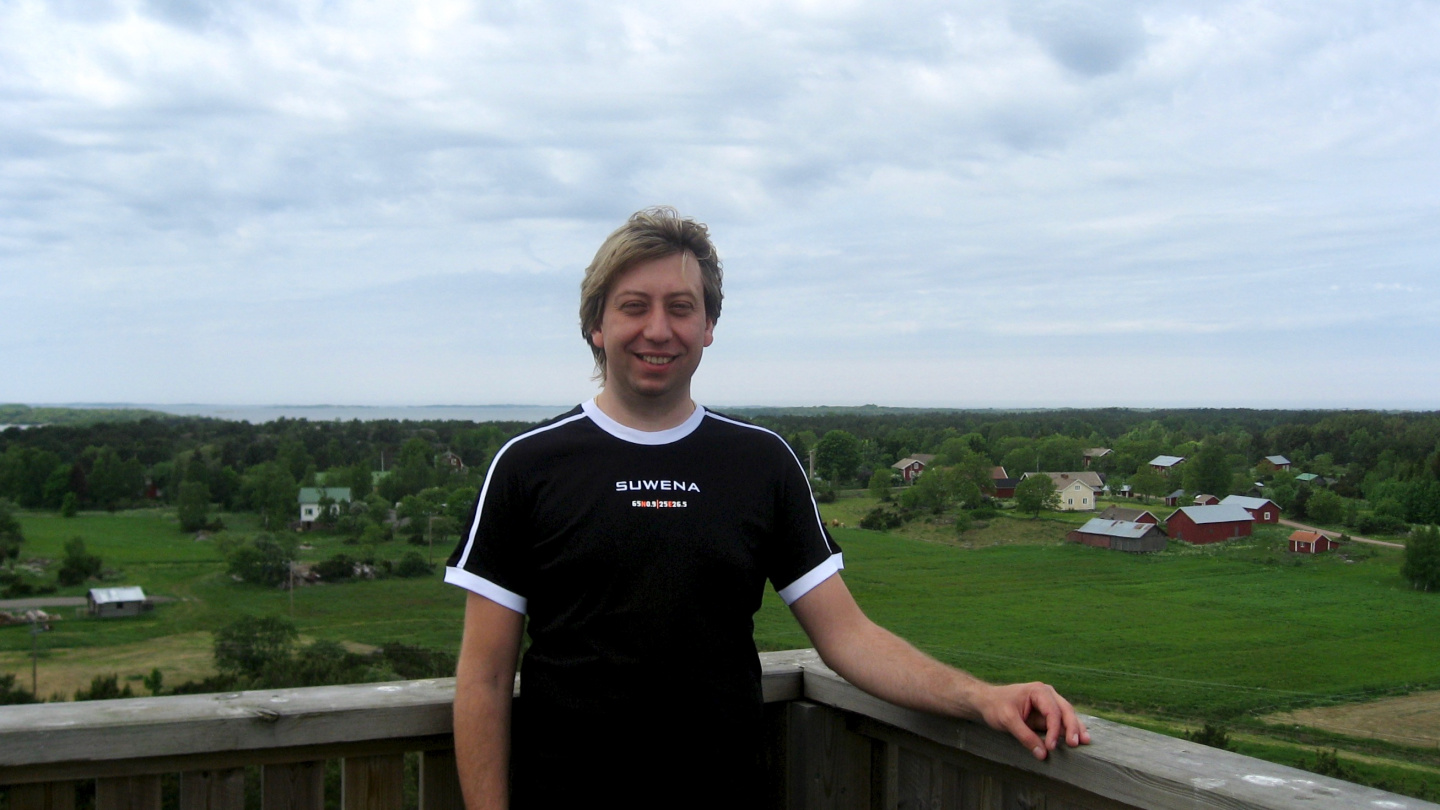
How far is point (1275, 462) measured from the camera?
36.9ft

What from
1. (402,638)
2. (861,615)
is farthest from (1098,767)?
(402,638)

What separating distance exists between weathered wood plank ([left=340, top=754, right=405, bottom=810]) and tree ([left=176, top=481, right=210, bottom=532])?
33.2 meters

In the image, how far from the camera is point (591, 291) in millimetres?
1822

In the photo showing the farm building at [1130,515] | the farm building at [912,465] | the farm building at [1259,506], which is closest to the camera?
the farm building at [1259,506]

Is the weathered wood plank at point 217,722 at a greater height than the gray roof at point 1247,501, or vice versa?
the weathered wood plank at point 217,722

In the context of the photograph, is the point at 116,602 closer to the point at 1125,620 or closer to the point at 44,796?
the point at 1125,620

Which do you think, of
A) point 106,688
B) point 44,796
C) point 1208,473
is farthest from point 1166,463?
point 106,688

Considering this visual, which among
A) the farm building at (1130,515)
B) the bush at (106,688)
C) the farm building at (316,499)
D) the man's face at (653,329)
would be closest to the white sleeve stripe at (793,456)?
the man's face at (653,329)

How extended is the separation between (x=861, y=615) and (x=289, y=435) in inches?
1646

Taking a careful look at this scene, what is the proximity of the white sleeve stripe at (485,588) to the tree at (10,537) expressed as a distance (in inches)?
1290

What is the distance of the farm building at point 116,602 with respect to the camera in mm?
22922

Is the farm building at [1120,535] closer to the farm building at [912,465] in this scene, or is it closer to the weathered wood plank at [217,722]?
the farm building at [912,465]

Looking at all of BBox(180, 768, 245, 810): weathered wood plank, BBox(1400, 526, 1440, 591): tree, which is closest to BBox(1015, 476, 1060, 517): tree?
BBox(1400, 526, 1440, 591): tree

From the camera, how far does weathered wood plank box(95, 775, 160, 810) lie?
1.57 meters
